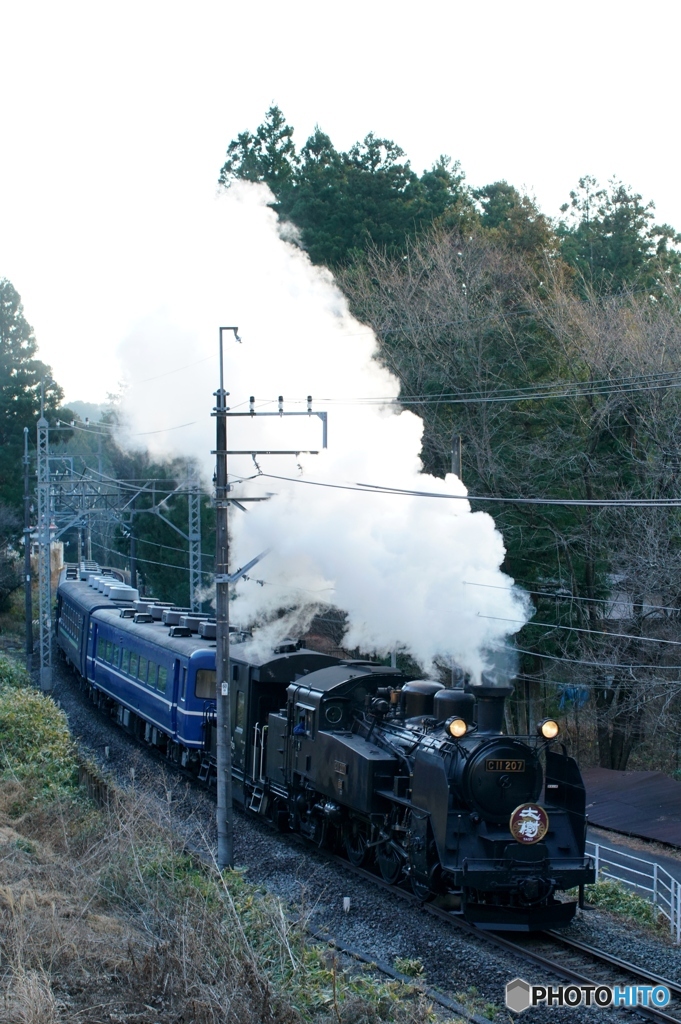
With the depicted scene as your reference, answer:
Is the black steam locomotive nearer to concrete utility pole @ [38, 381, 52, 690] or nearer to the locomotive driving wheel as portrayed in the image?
the locomotive driving wheel

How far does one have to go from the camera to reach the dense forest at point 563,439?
70.5 feet

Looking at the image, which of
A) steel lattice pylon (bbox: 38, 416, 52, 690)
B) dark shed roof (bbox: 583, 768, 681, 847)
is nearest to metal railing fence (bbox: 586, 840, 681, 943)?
dark shed roof (bbox: 583, 768, 681, 847)

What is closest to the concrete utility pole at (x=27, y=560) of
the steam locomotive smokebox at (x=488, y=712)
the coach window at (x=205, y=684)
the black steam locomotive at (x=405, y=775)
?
the coach window at (x=205, y=684)

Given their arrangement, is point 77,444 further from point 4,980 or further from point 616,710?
point 4,980

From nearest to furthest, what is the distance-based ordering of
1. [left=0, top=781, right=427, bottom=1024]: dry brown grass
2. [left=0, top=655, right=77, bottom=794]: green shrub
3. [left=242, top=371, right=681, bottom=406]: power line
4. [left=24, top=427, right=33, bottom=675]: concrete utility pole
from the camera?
[left=0, top=781, right=427, bottom=1024]: dry brown grass < [left=0, top=655, right=77, bottom=794]: green shrub < [left=242, top=371, right=681, bottom=406]: power line < [left=24, top=427, right=33, bottom=675]: concrete utility pole

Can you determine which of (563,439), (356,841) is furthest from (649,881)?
(563,439)

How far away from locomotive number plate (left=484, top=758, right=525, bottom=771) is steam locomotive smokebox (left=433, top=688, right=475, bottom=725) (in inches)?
21.7

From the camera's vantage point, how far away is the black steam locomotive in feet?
31.4

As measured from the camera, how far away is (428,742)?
10359mm

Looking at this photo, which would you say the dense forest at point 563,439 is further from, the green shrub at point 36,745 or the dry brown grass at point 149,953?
the dry brown grass at point 149,953

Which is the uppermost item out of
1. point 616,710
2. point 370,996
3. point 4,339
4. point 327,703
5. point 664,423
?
point 4,339

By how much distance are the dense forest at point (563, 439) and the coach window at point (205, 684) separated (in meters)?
7.04

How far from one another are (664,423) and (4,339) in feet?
123

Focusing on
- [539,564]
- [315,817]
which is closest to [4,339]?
[539,564]
